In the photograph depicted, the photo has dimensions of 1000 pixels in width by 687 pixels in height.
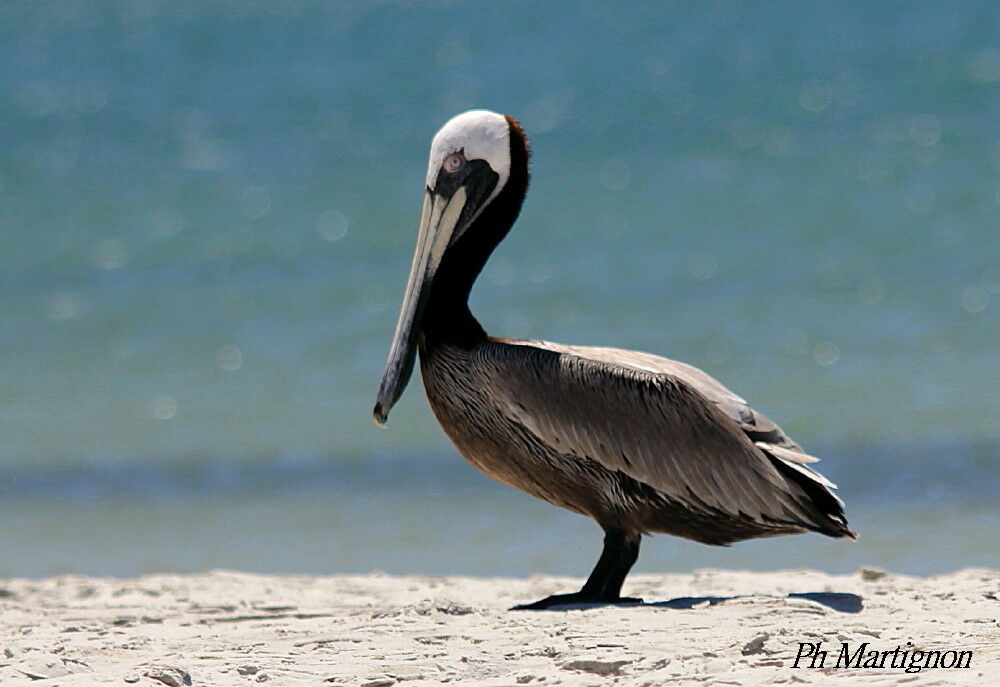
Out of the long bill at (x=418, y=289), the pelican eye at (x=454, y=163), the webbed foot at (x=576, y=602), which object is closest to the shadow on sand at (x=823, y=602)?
the webbed foot at (x=576, y=602)

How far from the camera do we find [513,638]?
14.6 ft

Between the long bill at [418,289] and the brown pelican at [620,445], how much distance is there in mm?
46

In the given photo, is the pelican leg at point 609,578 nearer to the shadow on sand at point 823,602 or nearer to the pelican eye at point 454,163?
the shadow on sand at point 823,602

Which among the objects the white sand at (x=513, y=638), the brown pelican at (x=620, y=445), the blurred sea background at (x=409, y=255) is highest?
the blurred sea background at (x=409, y=255)

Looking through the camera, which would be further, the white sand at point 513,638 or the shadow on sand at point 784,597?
the shadow on sand at point 784,597

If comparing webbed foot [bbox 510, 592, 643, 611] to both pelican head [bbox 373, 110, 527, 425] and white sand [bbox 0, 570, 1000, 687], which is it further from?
pelican head [bbox 373, 110, 527, 425]

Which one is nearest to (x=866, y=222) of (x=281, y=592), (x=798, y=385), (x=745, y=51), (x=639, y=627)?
(x=798, y=385)

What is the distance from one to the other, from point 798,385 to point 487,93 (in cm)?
1080

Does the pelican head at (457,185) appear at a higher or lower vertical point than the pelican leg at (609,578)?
higher

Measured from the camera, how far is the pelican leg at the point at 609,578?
5.16 m

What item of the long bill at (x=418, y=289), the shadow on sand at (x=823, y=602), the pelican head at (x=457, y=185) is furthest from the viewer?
the pelican head at (x=457, y=185)

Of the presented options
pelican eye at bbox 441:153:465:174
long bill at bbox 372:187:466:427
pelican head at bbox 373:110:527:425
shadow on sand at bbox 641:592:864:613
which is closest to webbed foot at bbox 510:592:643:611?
shadow on sand at bbox 641:592:864:613

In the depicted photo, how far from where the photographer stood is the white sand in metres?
3.99

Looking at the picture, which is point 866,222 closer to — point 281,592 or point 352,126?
point 352,126
